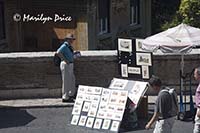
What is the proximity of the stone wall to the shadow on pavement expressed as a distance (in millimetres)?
889

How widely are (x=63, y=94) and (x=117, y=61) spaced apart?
160cm

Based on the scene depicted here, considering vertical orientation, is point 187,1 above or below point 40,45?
above

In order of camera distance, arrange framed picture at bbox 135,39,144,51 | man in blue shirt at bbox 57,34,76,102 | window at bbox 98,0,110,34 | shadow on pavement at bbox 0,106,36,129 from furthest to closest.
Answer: window at bbox 98,0,110,34, man in blue shirt at bbox 57,34,76,102, framed picture at bbox 135,39,144,51, shadow on pavement at bbox 0,106,36,129

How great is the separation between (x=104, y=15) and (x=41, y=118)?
36.1 ft

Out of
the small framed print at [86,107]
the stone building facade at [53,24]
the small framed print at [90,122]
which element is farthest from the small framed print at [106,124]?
the stone building facade at [53,24]

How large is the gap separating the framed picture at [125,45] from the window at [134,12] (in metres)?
13.0

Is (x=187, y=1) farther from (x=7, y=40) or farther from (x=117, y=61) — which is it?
(x=117, y=61)

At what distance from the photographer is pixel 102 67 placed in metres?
14.5

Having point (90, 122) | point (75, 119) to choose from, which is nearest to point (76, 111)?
point (75, 119)

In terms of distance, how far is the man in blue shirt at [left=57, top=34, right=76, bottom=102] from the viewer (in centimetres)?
1381

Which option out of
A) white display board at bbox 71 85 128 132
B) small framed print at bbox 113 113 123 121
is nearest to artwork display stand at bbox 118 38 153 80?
white display board at bbox 71 85 128 132

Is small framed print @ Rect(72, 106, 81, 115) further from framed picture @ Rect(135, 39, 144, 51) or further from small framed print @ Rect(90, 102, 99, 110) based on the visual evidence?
framed picture @ Rect(135, 39, 144, 51)

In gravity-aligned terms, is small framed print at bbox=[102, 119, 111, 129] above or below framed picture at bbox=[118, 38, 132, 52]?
below

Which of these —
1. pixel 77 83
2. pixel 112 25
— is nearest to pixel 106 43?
pixel 112 25
